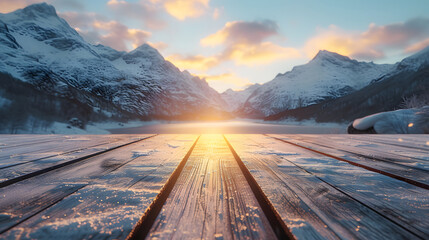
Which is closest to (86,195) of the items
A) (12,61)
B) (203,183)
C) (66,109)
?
(203,183)

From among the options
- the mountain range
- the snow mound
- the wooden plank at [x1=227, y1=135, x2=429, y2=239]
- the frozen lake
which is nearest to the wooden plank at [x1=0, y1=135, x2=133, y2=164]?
the wooden plank at [x1=227, y1=135, x2=429, y2=239]

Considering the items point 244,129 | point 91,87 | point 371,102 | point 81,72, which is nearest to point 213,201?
point 244,129

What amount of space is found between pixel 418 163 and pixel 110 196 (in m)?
2.44

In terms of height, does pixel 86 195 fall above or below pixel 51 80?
below

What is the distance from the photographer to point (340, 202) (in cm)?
93

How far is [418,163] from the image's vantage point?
1666 millimetres

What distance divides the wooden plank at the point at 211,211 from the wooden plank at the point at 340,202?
12cm

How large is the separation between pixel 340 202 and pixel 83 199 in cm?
127

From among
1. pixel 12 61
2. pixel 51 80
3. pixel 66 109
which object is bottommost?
pixel 66 109

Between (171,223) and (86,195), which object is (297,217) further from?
(86,195)

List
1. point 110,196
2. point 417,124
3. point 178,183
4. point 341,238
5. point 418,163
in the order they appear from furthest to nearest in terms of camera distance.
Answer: point 417,124
point 418,163
point 178,183
point 110,196
point 341,238

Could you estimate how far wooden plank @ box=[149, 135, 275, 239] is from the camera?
0.68 m

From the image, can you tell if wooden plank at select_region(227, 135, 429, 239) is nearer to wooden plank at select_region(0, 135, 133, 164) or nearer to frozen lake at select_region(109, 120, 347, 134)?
wooden plank at select_region(0, 135, 133, 164)

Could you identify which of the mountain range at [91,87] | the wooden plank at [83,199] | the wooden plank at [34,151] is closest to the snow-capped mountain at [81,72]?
the mountain range at [91,87]
